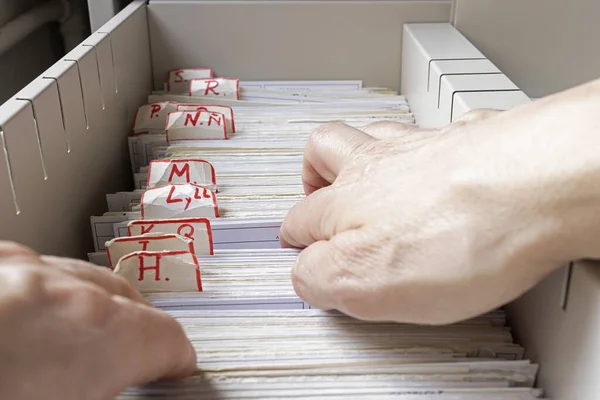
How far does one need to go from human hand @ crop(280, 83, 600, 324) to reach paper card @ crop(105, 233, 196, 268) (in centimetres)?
16

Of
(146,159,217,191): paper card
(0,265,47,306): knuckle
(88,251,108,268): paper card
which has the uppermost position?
(0,265,47,306): knuckle

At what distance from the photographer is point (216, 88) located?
114 centimetres

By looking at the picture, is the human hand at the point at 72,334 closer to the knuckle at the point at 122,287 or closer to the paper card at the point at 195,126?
the knuckle at the point at 122,287

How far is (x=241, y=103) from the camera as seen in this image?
43.8 inches

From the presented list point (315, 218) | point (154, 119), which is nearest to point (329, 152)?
point (315, 218)

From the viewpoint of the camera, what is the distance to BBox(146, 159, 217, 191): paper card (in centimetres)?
85

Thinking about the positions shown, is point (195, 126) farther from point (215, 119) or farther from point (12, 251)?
point (12, 251)

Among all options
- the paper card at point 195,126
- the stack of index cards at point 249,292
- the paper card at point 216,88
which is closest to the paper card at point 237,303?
the stack of index cards at point 249,292

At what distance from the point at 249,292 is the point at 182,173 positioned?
25cm

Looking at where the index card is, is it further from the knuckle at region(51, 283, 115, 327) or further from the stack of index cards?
the knuckle at region(51, 283, 115, 327)

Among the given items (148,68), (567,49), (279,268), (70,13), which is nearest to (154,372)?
(279,268)

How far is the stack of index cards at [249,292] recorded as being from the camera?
1.80 ft

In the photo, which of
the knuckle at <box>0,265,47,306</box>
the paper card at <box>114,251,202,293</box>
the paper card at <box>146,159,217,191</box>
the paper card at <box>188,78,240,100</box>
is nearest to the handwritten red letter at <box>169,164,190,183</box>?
the paper card at <box>146,159,217,191</box>

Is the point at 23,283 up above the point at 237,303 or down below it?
above
